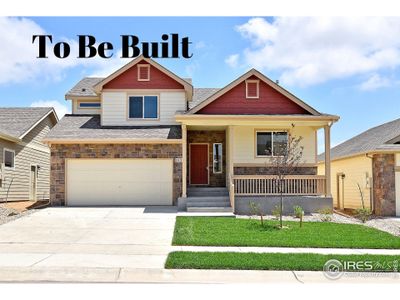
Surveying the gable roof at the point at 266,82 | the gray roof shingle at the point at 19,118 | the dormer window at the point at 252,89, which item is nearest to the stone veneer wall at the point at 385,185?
the gable roof at the point at 266,82

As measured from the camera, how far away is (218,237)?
11.7m

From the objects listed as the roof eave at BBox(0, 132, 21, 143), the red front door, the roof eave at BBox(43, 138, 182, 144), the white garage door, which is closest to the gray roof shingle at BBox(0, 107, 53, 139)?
the roof eave at BBox(0, 132, 21, 143)

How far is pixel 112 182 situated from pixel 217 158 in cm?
475

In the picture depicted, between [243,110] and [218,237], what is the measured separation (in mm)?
8478

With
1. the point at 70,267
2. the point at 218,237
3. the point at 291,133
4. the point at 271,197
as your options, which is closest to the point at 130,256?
the point at 70,267

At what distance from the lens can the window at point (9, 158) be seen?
2111 centimetres

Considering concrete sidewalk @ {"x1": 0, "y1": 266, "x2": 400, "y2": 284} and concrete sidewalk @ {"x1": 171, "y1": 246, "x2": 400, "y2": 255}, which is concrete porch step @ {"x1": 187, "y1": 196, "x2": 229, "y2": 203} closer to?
concrete sidewalk @ {"x1": 171, "y1": 246, "x2": 400, "y2": 255}

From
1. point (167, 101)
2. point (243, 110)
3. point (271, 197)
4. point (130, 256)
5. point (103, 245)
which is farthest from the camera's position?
point (167, 101)

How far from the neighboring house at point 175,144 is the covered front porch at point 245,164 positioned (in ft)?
0.14

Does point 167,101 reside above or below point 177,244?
above

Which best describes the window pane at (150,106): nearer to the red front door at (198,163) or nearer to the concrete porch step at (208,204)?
the red front door at (198,163)

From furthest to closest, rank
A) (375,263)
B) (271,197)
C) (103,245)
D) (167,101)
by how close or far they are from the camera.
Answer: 1. (167,101)
2. (271,197)
3. (103,245)
4. (375,263)

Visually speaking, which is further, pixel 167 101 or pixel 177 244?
pixel 167 101

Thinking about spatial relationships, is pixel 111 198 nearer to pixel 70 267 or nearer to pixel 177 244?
pixel 177 244
